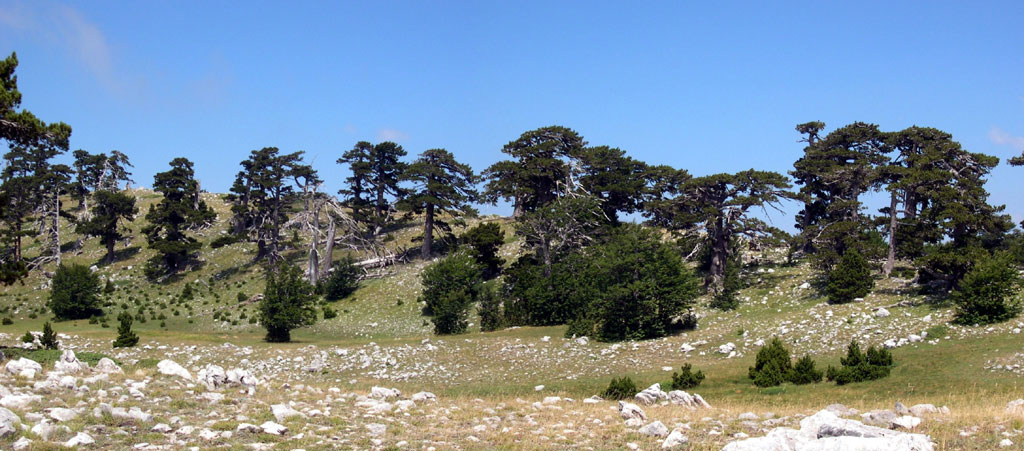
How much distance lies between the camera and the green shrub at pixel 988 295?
2939 centimetres

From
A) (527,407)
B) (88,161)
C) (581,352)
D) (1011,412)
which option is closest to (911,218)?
(581,352)

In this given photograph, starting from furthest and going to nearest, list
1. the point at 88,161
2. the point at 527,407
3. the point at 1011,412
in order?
the point at 88,161 → the point at 527,407 → the point at 1011,412

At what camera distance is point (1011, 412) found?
1388cm

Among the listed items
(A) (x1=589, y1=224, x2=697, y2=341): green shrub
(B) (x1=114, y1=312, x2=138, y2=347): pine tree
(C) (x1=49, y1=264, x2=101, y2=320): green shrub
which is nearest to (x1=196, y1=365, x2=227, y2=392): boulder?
(B) (x1=114, y1=312, x2=138, y2=347): pine tree

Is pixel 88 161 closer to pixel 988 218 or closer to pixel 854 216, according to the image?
pixel 854 216

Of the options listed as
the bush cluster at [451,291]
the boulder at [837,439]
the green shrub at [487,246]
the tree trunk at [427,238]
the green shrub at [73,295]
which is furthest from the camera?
the tree trunk at [427,238]

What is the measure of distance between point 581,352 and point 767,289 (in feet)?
59.2

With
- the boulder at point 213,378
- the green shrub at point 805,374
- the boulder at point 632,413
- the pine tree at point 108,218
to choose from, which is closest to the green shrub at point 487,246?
the green shrub at point 805,374

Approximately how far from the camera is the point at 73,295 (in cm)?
5666

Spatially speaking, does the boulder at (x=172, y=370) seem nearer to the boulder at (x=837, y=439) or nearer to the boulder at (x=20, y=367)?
the boulder at (x=20, y=367)

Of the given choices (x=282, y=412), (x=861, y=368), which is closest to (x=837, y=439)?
(x=282, y=412)

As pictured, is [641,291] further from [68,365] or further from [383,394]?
[68,365]

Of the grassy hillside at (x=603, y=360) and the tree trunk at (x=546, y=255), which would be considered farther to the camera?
the tree trunk at (x=546, y=255)

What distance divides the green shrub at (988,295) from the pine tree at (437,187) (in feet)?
141
